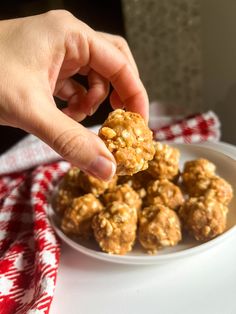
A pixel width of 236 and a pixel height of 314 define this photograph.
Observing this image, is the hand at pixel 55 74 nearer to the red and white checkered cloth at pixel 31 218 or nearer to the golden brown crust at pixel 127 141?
the golden brown crust at pixel 127 141

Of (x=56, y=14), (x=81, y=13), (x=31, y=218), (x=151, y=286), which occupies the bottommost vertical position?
(x=31, y=218)

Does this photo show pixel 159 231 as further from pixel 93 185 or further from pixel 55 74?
pixel 55 74

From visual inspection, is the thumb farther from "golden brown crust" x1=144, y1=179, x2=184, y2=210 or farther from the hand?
"golden brown crust" x1=144, y1=179, x2=184, y2=210

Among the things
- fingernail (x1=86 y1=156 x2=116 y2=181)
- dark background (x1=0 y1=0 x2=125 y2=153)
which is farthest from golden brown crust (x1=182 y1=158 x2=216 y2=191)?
dark background (x1=0 y1=0 x2=125 y2=153)

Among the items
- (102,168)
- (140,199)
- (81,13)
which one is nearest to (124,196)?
(140,199)


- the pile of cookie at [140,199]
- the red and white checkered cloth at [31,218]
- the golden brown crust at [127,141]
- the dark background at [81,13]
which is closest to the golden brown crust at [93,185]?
the pile of cookie at [140,199]

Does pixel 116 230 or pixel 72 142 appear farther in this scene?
pixel 116 230
